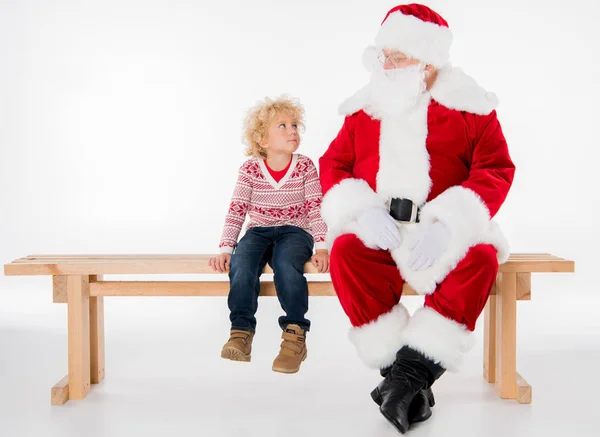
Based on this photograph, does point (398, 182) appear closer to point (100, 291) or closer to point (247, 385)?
point (247, 385)

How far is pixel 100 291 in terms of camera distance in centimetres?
305

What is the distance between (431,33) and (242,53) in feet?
6.63

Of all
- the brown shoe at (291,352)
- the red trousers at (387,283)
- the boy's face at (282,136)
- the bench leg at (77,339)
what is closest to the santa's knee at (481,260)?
the red trousers at (387,283)

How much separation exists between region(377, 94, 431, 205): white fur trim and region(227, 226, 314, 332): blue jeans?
43 centimetres

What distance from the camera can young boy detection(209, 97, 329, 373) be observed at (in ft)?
9.68

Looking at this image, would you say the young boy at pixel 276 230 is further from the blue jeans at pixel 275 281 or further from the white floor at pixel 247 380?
the white floor at pixel 247 380

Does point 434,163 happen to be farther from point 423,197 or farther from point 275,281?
point 275,281

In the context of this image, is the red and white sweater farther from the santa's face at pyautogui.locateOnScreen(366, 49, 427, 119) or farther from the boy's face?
the santa's face at pyautogui.locateOnScreen(366, 49, 427, 119)

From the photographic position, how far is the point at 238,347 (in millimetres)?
2877

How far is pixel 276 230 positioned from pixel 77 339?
0.89m

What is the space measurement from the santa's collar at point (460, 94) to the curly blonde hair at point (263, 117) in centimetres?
68

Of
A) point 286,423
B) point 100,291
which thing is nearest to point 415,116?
point 286,423

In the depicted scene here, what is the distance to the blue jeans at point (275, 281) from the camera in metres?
2.95

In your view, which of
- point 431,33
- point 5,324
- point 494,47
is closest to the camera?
point 431,33
